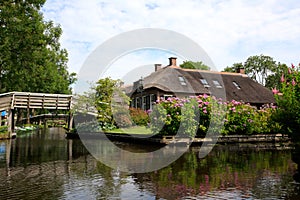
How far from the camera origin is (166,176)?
830 cm

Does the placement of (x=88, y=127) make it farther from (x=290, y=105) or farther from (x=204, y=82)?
(x=290, y=105)

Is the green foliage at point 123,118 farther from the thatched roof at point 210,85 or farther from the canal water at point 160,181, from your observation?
the canal water at point 160,181

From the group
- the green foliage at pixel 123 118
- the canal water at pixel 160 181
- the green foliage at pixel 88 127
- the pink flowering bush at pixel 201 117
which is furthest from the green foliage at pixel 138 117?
the canal water at pixel 160 181

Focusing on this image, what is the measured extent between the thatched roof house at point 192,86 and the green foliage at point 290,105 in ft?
76.9

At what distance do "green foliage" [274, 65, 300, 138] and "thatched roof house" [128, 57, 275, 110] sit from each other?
76.9 feet

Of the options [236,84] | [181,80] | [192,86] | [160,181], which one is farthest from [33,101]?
[236,84]

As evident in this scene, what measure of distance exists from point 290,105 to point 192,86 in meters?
26.0

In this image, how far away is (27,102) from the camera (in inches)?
1049

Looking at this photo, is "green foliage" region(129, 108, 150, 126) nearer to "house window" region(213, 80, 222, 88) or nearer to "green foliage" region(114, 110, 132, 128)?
"green foliage" region(114, 110, 132, 128)

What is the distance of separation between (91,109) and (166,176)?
66.0 ft

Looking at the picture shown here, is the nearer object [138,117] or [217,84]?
[138,117]

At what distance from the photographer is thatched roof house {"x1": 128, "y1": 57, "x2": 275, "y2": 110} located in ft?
108

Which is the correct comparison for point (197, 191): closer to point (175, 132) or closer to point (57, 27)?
point (175, 132)

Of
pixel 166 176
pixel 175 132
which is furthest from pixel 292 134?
pixel 175 132
